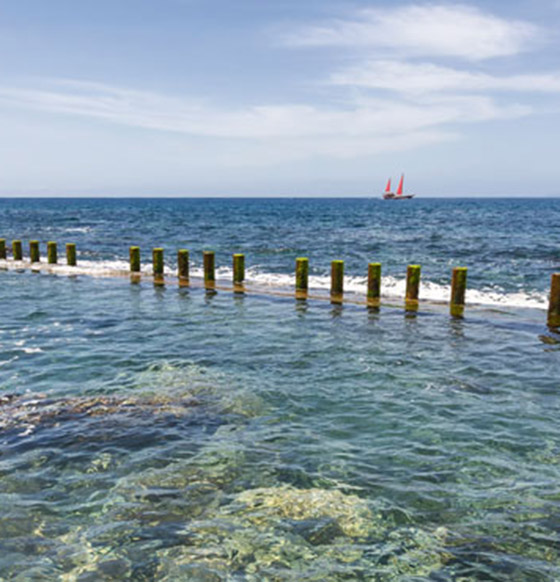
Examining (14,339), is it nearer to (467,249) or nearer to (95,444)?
(95,444)

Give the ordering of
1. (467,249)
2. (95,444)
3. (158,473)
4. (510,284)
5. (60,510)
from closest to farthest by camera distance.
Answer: (60,510) < (158,473) < (95,444) < (510,284) < (467,249)

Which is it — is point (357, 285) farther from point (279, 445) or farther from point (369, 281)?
point (279, 445)

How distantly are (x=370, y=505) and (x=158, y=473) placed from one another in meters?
2.87

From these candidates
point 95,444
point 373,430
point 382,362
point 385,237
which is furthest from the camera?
point 385,237

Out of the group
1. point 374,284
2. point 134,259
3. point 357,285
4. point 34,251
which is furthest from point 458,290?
point 34,251

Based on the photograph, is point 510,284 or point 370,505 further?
point 510,284

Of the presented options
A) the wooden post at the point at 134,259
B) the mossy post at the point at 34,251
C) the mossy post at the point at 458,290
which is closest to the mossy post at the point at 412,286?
the mossy post at the point at 458,290

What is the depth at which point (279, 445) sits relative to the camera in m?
8.34

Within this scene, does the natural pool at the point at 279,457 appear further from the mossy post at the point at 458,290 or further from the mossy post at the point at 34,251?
the mossy post at the point at 34,251

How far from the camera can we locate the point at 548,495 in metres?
6.98

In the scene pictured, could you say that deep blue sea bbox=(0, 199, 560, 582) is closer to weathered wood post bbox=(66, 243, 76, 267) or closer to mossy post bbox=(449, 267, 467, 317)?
mossy post bbox=(449, 267, 467, 317)

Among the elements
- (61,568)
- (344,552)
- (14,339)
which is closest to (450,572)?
(344,552)

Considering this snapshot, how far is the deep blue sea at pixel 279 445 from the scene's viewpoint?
5863 mm

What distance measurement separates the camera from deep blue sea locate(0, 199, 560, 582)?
5863 millimetres
